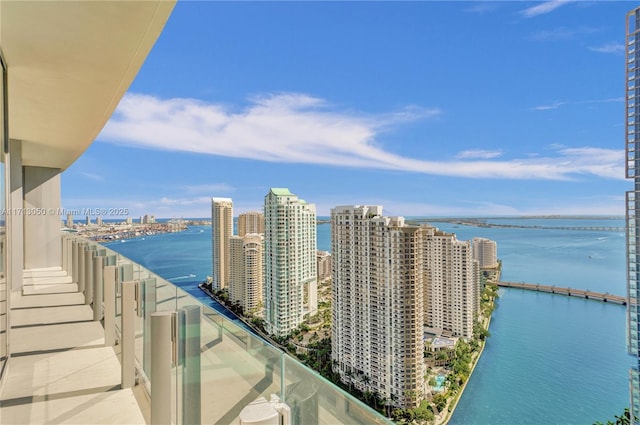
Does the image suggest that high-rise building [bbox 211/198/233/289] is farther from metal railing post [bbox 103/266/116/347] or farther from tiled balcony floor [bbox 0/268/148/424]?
metal railing post [bbox 103/266/116/347]

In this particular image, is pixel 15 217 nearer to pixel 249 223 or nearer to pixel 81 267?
pixel 81 267

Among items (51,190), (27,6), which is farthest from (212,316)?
(51,190)

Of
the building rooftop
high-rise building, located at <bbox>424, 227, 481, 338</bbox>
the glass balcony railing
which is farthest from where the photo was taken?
the building rooftop

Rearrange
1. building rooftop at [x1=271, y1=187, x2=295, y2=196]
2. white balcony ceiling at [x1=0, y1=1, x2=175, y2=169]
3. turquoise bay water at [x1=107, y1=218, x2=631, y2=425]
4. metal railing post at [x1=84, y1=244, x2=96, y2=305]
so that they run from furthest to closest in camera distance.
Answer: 1. building rooftop at [x1=271, y1=187, x2=295, y2=196]
2. turquoise bay water at [x1=107, y1=218, x2=631, y2=425]
3. metal railing post at [x1=84, y1=244, x2=96, y2=305]
4. white balcony ceiling at [x1=0, y1=1, x2=175, y2=169]

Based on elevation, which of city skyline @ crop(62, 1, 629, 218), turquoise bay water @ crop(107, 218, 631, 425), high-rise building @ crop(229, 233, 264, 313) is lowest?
turquoise bay water @ crop(107, 218, 631, 425)

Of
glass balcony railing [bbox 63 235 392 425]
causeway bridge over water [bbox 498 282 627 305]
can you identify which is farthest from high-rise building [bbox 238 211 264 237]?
glass balcony railing [bbox 63 235 392 425]

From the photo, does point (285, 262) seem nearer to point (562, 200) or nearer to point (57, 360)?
point (57, 360)
